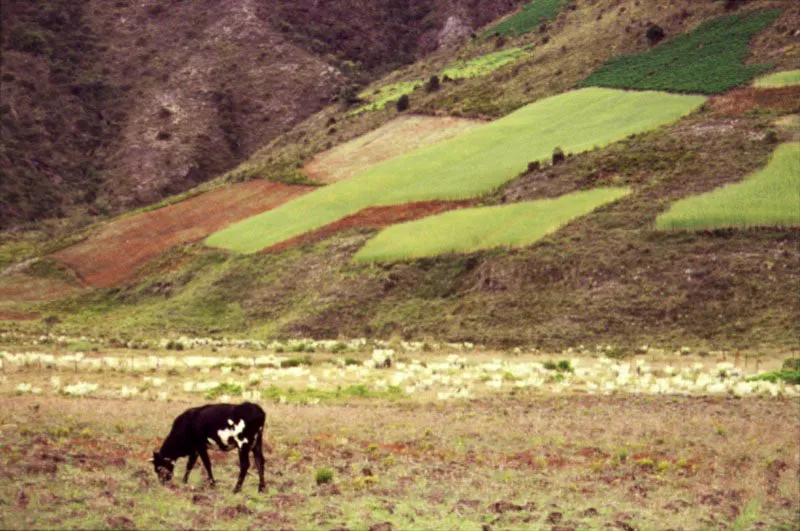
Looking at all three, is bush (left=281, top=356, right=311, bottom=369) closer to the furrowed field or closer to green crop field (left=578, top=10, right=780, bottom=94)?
the furrowed field

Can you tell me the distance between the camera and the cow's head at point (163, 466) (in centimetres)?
1888

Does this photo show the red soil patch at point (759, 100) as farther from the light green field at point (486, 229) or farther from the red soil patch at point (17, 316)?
the red soil patch at point (17, 316)

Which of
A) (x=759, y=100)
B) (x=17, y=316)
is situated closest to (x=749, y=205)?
(x=759, y=100)

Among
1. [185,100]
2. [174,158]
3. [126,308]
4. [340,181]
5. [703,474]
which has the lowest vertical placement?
[703,474]

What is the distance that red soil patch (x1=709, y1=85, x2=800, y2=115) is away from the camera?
72.9 m

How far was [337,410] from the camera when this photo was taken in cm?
2944

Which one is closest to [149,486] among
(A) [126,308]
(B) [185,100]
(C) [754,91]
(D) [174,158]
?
(A) [126,308]

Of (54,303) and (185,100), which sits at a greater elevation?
(185,100)

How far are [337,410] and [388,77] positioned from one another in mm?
123075

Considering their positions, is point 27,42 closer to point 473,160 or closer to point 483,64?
point 483,64

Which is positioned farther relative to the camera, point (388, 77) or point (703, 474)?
point (388, 77)

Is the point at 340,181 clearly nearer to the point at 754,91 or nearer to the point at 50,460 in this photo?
the point at 754,91

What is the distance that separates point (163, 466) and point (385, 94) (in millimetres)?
115303

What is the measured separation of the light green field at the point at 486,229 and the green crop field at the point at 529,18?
Answer: 72534mm
